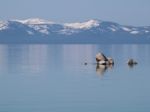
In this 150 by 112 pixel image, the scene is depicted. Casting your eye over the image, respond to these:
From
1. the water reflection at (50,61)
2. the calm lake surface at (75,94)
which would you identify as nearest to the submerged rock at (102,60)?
the water reflection at (50,61)

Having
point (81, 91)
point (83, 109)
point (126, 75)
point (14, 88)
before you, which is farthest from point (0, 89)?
point (126, 75)

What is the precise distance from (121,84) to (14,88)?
837 centimetres

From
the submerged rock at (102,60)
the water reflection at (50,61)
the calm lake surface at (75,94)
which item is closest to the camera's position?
the calm lake surface at (75,94)

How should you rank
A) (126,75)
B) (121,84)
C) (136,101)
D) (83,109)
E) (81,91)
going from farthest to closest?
(126,75)
(121,84)
(81,91)
(136,101)
(83,109)

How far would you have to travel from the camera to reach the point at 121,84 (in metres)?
45.3

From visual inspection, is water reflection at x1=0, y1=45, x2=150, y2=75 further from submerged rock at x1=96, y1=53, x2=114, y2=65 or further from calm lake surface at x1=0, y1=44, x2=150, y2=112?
calm lake surface at x1=0, y1=44, x2=150, y2=112

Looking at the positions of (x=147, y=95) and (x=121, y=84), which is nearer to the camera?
(x=147, y=95)

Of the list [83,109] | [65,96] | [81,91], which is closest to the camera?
[83,109]

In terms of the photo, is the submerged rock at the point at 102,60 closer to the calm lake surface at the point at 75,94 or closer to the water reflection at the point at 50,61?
the water reflection at the point at 50,61

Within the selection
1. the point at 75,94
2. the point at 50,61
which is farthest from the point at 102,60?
the point at 75,94

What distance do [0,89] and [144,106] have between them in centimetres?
1189

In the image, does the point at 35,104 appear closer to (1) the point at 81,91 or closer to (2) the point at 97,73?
(1) the point at 81,91

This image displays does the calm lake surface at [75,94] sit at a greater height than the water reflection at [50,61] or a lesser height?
lesser

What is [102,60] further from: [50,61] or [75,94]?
[75,94]
